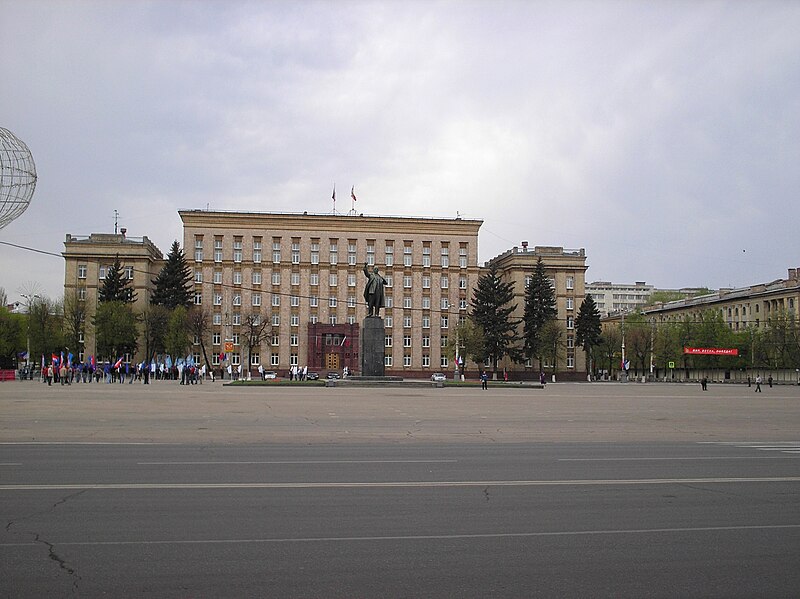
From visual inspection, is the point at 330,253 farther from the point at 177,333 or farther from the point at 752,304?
the point at 752,304

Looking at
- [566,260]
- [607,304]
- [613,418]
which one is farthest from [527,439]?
[607,304]

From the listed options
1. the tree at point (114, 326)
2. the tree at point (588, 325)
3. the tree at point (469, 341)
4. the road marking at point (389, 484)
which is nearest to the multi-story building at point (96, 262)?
the tree at point (114, 326)

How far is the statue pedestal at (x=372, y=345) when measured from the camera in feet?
167

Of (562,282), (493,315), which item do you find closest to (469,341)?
(493,315)

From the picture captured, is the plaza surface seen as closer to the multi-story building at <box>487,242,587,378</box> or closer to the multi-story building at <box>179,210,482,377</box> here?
the multi-story building at <box>179,210,482,377</box>

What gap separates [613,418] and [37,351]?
254 ft

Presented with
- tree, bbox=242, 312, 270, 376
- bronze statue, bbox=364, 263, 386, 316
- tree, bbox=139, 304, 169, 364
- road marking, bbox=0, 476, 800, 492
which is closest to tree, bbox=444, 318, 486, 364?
tree, bbox=242, 312, 270, 376

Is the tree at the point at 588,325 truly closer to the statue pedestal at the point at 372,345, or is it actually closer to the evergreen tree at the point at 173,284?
the evergreen tree at the point at 173,284

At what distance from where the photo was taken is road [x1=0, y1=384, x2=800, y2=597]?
652 cm

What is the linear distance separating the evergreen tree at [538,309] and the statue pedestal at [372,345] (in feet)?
153

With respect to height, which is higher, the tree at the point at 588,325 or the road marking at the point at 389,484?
the tree at the point at 588,325

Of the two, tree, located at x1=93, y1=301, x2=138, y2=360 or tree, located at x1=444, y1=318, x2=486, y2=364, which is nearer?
tree, located at x1=93, y1=301, x2=138, y2=360

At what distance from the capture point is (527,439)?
1950 cm

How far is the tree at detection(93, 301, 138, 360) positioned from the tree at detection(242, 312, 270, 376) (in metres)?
12.6
